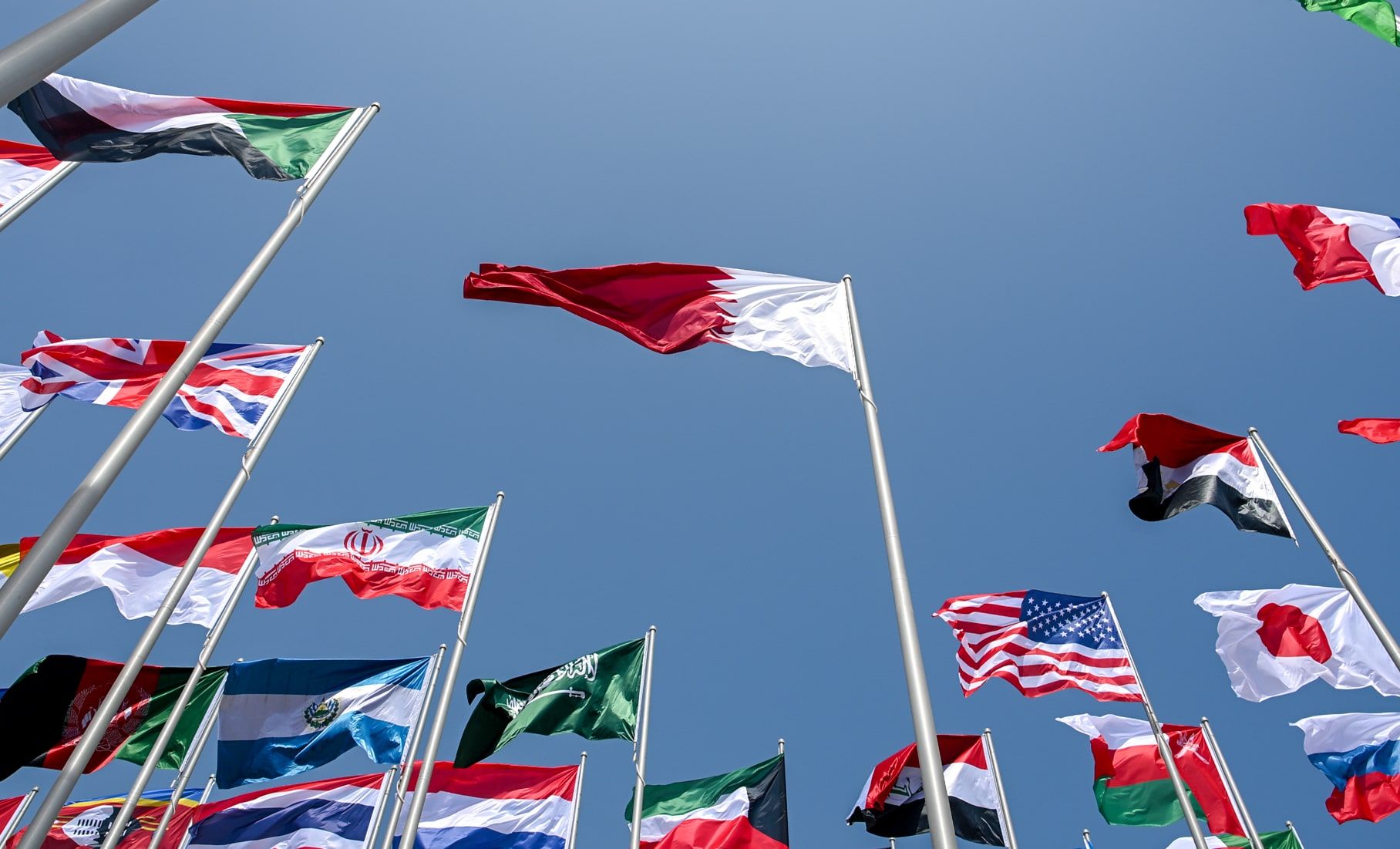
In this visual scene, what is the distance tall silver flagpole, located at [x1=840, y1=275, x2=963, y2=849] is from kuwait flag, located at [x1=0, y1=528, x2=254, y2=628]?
35.1 ft

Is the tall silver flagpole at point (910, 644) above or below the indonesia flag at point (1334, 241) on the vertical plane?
below

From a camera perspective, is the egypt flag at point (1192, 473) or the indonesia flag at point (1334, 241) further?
the egypt flag at point (1192, 473)

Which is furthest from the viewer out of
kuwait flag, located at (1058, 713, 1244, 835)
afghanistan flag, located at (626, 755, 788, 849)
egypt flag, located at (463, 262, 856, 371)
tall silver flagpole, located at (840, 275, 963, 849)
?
kuwait flag, located at (1058, 713, 1244, 835)

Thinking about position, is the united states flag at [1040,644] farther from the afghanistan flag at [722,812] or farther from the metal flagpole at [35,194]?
the metal flagpole at [35,194]

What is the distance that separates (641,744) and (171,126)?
10.8 metres

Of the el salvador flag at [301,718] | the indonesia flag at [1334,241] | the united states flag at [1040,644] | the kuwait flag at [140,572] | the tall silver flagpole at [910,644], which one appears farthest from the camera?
the united states flag at [1040,644]

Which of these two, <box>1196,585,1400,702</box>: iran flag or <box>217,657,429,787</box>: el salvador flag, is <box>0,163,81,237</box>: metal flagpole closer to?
<box>217,657,429,787</box>: el salvador flag

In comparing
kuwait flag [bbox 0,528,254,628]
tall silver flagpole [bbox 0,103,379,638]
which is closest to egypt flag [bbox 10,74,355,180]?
tall silver flagpole [bbox 0,103,379,638]

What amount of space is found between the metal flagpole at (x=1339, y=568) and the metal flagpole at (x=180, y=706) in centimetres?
A: 1578

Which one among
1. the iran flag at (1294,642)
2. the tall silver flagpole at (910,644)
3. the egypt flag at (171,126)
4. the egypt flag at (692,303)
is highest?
the egypt flag at (171,126)

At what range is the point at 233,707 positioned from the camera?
15.6 m

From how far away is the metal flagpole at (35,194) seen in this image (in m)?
11.7

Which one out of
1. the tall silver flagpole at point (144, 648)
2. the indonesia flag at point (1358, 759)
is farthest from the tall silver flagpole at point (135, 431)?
Answer: the indonesia flag at point (1358, 759)

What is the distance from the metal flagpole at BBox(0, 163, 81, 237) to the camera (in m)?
11.7
